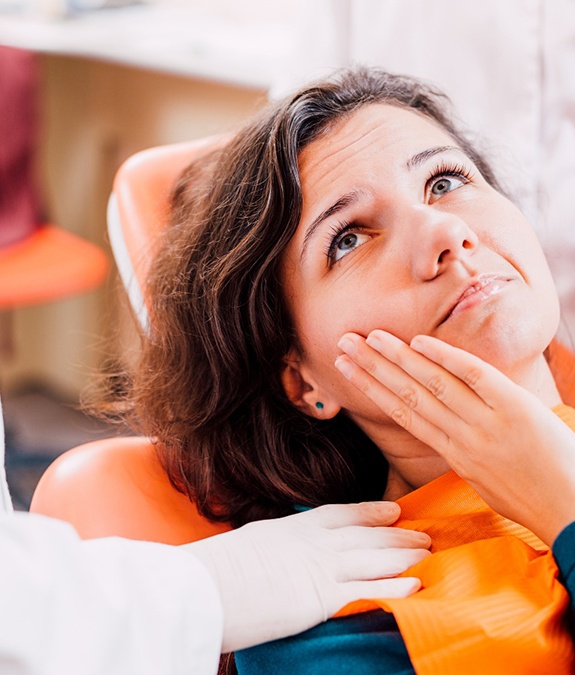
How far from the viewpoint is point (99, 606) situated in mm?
851

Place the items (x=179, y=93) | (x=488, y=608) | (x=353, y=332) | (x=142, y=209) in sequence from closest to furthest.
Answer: (x=488, y=608), (x=353, y=332), (x=142, y=209), (x=179, y=93)

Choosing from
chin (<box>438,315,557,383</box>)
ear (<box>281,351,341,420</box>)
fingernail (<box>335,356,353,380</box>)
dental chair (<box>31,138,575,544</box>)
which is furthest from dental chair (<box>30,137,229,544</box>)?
chin (<box>438,315,557,383</box>)

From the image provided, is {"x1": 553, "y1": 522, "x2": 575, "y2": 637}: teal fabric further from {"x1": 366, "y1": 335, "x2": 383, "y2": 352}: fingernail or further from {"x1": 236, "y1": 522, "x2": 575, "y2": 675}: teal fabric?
{"x1": 366, "y1": 335, "x2": 383, "y2": 352}: fingernail

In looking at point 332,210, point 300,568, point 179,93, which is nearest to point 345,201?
point 332,210

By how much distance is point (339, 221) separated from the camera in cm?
121

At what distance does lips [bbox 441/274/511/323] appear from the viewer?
109cm

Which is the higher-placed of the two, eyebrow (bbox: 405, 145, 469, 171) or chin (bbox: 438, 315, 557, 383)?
eyebrow (bbox: 405, 145, 469, 171)

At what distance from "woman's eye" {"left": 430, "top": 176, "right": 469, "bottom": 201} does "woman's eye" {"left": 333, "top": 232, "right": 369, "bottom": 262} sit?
0.12 m

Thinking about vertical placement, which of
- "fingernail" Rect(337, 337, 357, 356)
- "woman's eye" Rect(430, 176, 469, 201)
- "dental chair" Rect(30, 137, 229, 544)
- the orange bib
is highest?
"woman's eye" Rect(430, 176, 469, 201)

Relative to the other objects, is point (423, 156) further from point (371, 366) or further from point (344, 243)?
point (371, 366)

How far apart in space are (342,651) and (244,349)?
17.9 inches

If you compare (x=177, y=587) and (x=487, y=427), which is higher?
(x=487, y=427)

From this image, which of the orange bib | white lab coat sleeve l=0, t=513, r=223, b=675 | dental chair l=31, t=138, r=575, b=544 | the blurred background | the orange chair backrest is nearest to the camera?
white lab coat sleeve l=0, t=513, r=223, b=675

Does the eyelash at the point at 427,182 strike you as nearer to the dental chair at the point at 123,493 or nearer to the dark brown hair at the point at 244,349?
→ the dark brown hair at the point at 244,349
